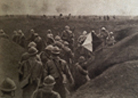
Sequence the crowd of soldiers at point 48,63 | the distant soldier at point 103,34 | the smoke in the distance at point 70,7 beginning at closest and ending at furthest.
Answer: the crowd of soldiers at point 48,63 < the smoke in the distance at point 70,7 < the distant soldier at point 103,34

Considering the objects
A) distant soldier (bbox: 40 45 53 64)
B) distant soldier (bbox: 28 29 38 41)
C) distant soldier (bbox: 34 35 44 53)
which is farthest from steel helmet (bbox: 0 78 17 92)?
distant soldier (bbox: 28 29 38 41)

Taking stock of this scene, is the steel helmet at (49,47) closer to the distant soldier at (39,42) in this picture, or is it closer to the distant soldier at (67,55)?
the distant soldier at (39,42)

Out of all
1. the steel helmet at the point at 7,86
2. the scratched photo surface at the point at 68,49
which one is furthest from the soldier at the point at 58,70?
the steel helmet at the point at 7,86

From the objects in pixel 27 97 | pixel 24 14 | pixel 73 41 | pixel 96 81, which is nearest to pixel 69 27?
Answer: pixel 73 41

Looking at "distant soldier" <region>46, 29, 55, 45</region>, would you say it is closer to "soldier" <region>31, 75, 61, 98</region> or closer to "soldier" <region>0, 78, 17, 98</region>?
"soldier" <region>31, 75, 61, 98</region>

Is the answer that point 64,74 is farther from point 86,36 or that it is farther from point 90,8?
point 90,8

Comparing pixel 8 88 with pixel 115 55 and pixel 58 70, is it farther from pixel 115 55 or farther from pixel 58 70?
pixel 115 55

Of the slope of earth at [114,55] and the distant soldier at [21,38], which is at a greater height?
the distant soldier at [21,38]
